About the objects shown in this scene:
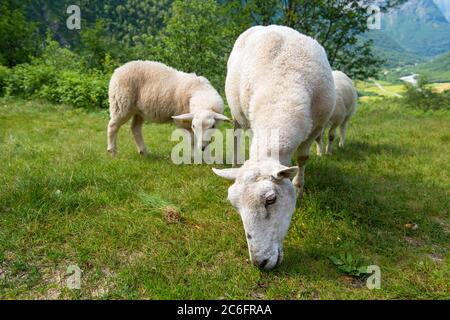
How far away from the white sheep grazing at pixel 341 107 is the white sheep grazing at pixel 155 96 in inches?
93.4

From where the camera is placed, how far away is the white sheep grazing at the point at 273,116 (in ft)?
9.84

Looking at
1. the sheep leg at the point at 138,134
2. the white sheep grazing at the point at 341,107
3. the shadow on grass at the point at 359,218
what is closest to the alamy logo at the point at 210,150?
the sheep leg at the point at 138,134

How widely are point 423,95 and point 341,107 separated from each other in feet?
64.4

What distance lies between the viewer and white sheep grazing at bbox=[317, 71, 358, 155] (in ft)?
24.9

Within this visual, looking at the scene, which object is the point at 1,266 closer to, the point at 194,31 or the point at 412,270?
the point at 412,270

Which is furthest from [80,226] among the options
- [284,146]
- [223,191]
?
[284,146]

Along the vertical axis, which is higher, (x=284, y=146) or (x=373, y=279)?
(x=284, y=146)

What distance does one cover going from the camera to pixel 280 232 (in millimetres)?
3076

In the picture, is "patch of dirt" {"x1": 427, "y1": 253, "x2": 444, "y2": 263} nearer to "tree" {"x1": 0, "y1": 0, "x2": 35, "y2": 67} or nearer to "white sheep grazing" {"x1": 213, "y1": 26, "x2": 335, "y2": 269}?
"white sheep grazing" {"x1": 213, "y1": 26, "x2": 335, "y2": 269}

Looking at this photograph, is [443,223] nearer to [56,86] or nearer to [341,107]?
[341,107]

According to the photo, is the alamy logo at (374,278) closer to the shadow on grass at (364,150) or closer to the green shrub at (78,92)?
the shadow on grass at (364,150)

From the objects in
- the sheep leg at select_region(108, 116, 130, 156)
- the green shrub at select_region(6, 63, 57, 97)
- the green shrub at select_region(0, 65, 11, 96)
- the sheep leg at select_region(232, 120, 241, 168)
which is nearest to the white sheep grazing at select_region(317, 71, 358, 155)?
the sheep leg at select_region(232, 120, 241, 168)

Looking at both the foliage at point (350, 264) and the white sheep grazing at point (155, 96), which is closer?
the foliage at point (350, 264)

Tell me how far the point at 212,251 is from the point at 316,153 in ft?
15.4
